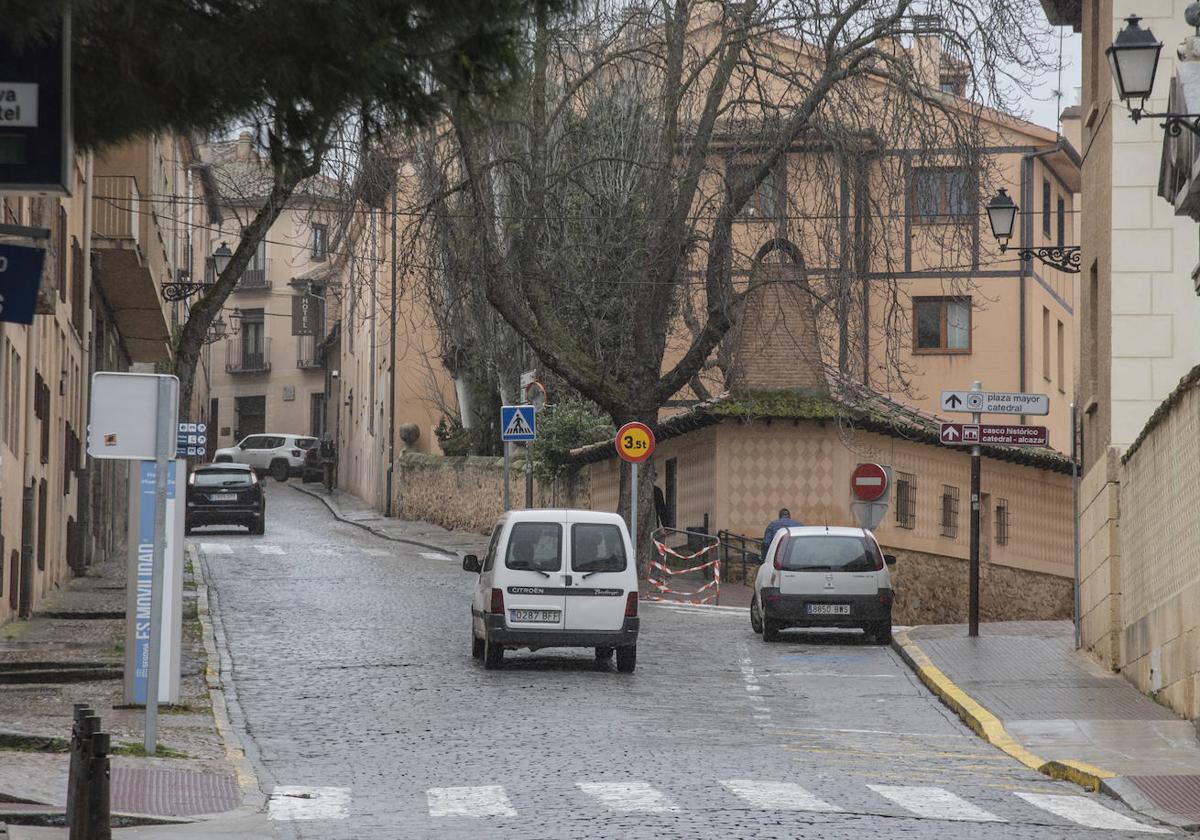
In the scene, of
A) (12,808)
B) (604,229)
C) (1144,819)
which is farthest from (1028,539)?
(12,808)

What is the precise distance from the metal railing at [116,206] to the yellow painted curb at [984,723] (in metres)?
13.8

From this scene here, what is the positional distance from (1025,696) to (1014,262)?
33941 mm

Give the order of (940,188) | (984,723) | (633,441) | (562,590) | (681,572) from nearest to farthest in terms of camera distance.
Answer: (984,723), (562,590), (940,188), (633,441), (681,572)

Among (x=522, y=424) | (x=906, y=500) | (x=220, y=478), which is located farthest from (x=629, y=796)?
(x=220, y=478)

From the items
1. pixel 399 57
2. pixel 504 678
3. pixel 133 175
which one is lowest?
pixel 504 678

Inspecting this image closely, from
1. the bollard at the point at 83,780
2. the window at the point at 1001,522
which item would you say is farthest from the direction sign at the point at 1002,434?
the window at the point at 1001,522

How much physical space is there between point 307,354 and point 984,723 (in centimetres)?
7602

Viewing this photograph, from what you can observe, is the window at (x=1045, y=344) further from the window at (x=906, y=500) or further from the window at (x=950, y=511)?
the window at (x=906, y=500)

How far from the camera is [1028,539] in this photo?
42906 mm

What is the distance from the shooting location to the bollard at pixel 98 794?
9.86 metres

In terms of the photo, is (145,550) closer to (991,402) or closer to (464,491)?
(991,402)

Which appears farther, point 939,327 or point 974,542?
point 939,327

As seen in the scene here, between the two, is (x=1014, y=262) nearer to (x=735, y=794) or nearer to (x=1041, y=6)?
(x=1041, y=6)

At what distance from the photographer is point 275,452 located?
77.9m
